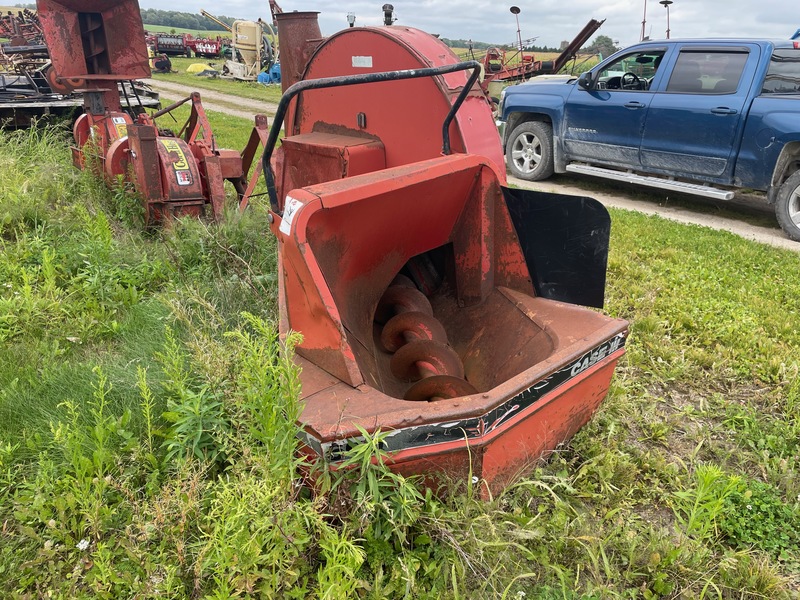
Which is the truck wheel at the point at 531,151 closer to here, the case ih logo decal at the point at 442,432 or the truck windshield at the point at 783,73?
the truck windshield at the point at 783,73

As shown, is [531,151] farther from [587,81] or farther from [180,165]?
[180,165]

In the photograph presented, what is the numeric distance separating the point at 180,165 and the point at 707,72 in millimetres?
5844

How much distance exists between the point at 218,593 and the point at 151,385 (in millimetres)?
1371

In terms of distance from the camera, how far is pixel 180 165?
4660 millimetres

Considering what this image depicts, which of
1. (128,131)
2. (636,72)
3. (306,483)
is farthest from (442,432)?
(636,72)

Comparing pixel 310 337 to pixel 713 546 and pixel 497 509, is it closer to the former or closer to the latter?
pixel 497 509

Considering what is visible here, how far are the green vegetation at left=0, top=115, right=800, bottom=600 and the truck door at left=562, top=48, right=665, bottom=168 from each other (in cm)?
415

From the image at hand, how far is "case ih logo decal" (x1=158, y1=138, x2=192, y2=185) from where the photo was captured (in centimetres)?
463

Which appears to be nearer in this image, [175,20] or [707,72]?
[707,72]

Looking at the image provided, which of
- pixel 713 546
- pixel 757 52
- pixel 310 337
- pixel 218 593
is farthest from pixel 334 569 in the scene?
pixel 757 52

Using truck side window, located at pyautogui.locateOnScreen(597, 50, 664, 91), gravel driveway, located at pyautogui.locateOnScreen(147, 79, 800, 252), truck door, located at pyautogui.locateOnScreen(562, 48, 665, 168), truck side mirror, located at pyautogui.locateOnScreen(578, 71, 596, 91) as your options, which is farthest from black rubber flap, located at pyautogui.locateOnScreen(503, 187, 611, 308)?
truck side mirror, located at pyautogui.locateOnScreen(578, 71, 596, 91)

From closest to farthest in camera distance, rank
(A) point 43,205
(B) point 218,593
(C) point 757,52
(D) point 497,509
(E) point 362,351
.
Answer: (B) point 218,593
(D) point 497,509
(E) point 362,351
(A) point 43,205
(C) point 757,52

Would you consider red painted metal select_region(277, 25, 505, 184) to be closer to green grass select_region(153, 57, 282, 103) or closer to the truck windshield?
the truck windshield

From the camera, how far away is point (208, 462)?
224 cm
